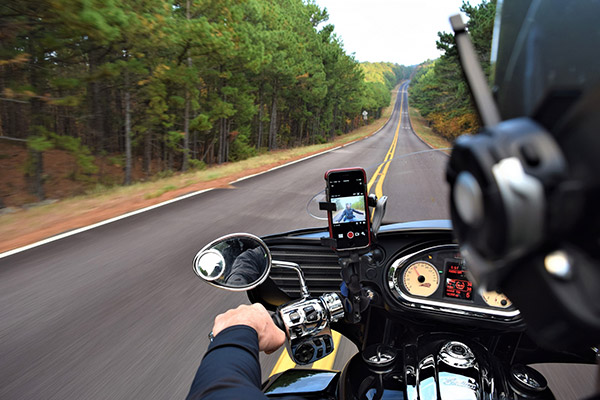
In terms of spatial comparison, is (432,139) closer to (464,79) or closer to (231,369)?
(464,79)

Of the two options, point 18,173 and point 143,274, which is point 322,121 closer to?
point 18,173

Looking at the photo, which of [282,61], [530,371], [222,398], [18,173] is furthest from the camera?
[282,61]

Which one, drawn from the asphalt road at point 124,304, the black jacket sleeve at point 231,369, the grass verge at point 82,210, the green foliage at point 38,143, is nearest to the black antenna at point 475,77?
the asphalt road at point 124,304

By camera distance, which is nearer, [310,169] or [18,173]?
[310,169]

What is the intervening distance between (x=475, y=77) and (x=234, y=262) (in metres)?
1.23

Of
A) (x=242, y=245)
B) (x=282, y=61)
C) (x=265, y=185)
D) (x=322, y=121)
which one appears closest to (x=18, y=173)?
(x=265, y=185)

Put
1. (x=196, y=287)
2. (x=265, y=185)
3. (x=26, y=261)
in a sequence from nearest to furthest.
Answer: (x=196, y=287)
(x=26, y=261)
(x=265, y=185)

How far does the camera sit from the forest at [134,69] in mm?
10828

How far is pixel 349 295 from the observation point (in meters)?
1.71

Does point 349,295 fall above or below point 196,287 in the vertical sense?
above

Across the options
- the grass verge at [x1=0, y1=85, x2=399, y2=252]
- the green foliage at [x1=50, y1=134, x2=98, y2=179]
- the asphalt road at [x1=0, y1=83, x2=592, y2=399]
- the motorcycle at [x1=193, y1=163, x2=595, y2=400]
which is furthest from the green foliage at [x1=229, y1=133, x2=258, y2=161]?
the motorcycle at [x1=193, y1=163, x2=595, y2=400]

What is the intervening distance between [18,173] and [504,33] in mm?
24290

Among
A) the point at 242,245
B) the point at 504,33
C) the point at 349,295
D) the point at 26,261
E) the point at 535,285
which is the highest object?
the point at 504,33

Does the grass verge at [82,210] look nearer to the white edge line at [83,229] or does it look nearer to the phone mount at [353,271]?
the white edge line at [83,229]
